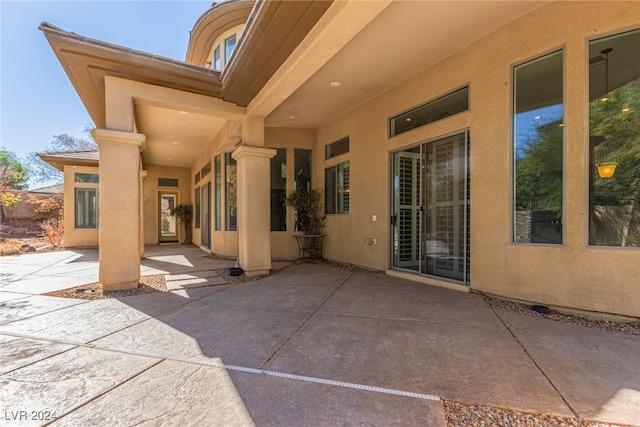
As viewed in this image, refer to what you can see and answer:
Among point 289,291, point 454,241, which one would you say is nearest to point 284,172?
point 289,291

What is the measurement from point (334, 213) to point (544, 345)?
513 centimetres

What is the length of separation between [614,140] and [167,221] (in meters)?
14.0

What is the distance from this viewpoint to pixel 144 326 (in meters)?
2.92

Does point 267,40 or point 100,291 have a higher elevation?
point 267,40

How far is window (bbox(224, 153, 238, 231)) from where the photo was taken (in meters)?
7.48

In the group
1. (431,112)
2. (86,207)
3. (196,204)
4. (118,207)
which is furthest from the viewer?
(196,204)

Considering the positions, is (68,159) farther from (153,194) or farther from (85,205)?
(153,194)

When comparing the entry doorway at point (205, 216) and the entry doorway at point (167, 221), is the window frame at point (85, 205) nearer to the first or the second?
the entry doorway at point (167, 221)

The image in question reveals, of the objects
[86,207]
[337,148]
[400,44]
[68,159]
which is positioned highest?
[400,44]

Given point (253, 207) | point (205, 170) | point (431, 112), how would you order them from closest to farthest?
point (431, 112), point (253, 207), point (205, 170)

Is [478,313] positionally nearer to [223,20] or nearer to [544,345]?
[544,345]

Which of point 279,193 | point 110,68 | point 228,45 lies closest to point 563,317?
point 279,193

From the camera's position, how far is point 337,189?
7066 mm

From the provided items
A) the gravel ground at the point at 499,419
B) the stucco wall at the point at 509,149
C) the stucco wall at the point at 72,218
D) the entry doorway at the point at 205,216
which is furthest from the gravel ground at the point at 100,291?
the stucco wall at the point at 72,218
